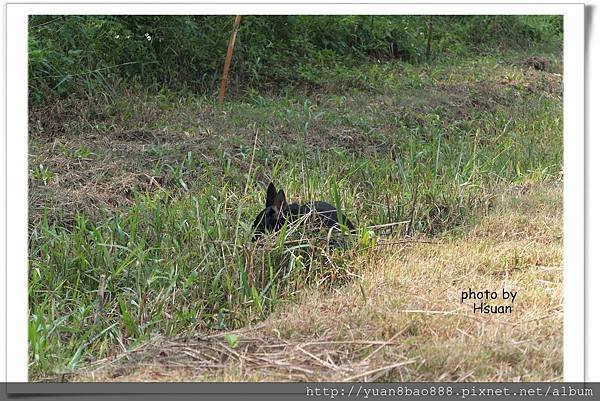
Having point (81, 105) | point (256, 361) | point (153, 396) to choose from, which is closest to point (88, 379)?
point (153, 396)

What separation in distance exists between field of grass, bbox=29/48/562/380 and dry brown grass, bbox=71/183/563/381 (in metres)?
0.01

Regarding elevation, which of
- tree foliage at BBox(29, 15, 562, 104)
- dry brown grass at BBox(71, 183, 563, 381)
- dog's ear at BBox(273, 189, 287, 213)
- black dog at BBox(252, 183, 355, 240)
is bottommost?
dry brown grass at BBox(71, 183, 563, 381)

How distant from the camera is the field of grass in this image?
3559mm

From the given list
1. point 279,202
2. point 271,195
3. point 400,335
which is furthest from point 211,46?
point 400,335

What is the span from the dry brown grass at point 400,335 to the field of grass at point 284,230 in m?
0.01

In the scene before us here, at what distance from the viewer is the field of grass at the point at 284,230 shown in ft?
11.7

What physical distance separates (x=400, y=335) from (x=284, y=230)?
3.73ft

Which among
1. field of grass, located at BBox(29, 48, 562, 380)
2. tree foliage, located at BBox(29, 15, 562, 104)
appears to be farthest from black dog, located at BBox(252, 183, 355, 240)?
tree foliage, located at BBox(29, 15, 562, 104)

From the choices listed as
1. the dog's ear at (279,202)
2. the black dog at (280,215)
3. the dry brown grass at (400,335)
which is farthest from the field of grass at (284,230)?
the dog's ear at (279,202)

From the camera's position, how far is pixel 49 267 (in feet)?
14.8

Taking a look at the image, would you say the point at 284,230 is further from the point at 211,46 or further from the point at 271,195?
the point at 211,46

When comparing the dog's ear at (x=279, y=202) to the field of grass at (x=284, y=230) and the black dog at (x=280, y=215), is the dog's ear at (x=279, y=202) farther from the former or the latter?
the field of grass at (x=284, y=230)

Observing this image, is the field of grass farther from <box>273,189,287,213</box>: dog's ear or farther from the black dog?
<box>273,189,287,213</box>: dog's ear
